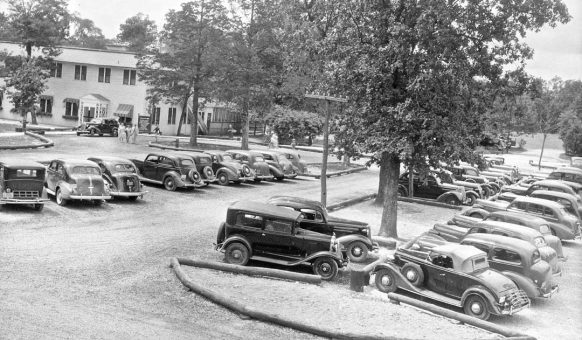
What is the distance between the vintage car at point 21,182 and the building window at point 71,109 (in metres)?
38.3

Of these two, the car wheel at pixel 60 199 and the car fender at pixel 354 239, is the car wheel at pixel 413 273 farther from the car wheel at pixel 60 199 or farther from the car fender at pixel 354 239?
the car wheel at pixel 60 199

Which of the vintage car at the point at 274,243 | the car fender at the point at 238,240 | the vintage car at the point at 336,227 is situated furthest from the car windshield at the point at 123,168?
the car fender at the point at 238,240

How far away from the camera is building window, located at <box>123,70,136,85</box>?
5369 centimetres

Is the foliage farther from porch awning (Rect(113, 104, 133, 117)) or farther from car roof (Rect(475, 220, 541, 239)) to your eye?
car roof (Rect(475, 220, 541, 239))

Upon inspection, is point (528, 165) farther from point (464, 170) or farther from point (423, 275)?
point (423, 275)

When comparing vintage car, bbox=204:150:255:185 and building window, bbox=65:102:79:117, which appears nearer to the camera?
vintage car, bbox=204:150:255:185

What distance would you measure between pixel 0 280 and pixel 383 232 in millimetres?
12907

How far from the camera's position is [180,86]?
47156mm

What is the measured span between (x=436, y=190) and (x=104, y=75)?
36.3m

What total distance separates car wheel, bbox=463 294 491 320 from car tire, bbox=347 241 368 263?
180 inches

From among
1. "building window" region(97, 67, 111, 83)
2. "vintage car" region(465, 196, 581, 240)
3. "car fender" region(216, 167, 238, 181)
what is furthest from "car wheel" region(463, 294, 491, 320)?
"building window" region(97, 67, 111, 83)

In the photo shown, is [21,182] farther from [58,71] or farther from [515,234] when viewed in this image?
[58,71]

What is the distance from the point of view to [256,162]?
3188cm

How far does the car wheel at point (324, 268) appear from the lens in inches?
578
